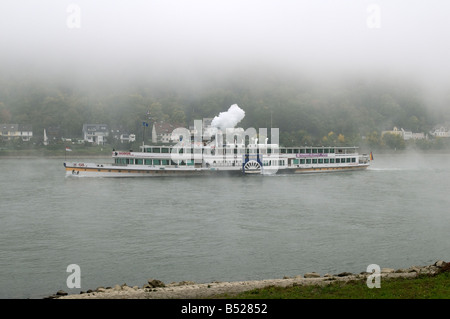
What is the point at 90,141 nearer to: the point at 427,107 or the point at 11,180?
the point at 11,180

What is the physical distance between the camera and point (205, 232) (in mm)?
24969

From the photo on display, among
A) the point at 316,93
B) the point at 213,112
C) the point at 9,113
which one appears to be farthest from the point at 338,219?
the point at 316,93

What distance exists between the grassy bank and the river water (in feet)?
14.7

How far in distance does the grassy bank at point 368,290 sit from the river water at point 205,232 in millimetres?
4486

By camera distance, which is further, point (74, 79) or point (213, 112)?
point (74, 79)

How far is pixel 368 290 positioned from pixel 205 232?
538 inches

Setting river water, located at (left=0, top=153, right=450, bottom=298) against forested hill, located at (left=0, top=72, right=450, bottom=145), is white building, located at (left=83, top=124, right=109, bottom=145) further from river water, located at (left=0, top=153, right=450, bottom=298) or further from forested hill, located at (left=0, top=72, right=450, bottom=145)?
river water, located at (left=0, top=153, right=450, bottom=298)

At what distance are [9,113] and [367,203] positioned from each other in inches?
4620

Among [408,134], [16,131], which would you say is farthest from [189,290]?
[408,134]

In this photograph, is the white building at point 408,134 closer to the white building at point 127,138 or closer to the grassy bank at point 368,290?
the white building at point 127,138

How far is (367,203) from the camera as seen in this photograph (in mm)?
35875

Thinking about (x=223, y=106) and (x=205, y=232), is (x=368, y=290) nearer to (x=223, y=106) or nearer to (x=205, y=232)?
(x=205, y=232)

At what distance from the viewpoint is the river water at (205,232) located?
18.2m

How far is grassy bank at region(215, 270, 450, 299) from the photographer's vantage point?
37.4 feet
